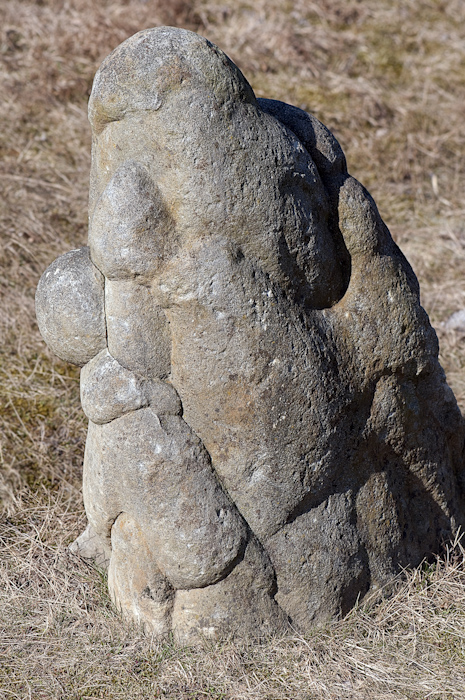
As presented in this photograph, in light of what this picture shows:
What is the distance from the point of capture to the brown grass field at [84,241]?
2398 mm

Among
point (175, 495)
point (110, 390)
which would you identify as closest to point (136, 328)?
point (110, 390)

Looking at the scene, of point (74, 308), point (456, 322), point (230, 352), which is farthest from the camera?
point (456, 322)

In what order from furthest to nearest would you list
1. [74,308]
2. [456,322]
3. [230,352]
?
[456,322]
[74,308]
[230,352]

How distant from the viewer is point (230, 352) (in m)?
2.25

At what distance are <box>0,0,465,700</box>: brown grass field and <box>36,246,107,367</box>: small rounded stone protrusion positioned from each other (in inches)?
37.5

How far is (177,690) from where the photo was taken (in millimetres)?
2336

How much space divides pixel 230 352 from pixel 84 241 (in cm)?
302

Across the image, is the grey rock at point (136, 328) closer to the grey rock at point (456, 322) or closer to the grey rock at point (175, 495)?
the grey rock at point (175, 495)

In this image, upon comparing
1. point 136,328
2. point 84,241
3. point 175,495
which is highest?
point 136,328

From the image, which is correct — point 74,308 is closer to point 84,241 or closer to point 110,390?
point 110,390

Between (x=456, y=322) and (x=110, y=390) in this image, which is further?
(x=456, y=322)

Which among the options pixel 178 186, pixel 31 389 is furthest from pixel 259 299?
pixel 31 389

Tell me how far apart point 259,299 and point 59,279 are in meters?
0.66

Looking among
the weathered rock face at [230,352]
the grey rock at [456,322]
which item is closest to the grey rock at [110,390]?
the weathered rock face at [230,352]
